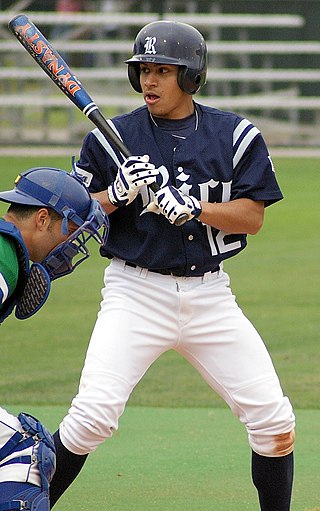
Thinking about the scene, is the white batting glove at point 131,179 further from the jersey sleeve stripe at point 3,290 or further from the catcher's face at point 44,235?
the jersey sleeve stripe at point 3,290

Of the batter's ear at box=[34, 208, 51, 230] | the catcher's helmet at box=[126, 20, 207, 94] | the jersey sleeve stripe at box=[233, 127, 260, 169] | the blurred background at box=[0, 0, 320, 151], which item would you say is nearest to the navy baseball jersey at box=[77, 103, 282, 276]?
the jersey sleeve stripe at box=[233, 127, 260, 169]

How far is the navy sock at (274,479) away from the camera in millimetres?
4266

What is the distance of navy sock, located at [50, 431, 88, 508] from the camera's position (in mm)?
4156

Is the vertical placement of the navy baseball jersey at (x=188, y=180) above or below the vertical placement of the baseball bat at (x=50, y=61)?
below

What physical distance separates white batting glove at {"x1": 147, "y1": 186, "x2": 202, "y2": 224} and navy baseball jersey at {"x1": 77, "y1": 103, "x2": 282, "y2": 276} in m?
0.15

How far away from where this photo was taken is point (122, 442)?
225 inches

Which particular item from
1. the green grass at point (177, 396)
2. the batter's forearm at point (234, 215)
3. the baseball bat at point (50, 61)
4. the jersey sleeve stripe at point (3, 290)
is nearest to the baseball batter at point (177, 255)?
the batter's forearm at point (234, 215)

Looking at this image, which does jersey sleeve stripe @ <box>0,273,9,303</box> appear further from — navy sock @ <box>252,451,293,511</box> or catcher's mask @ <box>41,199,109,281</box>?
navy sock @ <box>252,451,293,511</box>

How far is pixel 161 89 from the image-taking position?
4379mm

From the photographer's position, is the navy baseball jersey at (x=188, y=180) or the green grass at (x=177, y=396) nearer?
the navy baseball jersey at (x=188, y=180)

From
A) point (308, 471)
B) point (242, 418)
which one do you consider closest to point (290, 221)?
point (308, 471)

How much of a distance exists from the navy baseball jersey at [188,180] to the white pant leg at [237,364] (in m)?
0.15

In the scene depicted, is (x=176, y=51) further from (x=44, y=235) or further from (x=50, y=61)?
(x=44, y=235)

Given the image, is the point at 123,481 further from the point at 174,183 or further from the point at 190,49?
the point at 190,49
